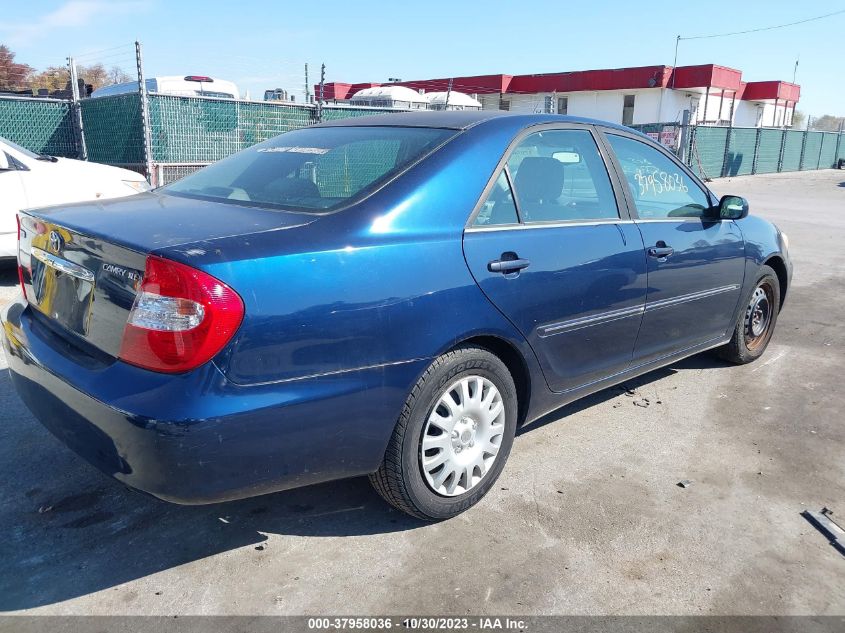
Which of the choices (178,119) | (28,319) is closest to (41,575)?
(28,319)

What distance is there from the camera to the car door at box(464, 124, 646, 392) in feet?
9.84

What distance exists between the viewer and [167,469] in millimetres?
2248

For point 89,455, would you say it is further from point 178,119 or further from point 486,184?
point 178,119

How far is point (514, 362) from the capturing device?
3.20 metres

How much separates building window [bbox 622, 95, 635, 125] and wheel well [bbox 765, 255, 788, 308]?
117 ft

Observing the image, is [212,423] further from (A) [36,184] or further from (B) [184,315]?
(A) [36,184]

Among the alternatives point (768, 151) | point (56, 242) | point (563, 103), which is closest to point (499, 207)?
point (56, 242)

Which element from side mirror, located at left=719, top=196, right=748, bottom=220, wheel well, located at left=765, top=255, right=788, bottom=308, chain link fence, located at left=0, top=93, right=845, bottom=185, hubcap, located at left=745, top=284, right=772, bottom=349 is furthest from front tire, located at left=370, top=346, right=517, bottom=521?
chain link fence, located at left=0, top=93, right=845, bottom=185

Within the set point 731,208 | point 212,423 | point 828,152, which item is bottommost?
point 212,423

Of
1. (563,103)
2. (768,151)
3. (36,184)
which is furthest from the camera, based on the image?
(563,103)

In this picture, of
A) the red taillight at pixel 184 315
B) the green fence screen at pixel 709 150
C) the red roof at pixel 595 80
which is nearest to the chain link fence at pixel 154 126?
the red taillight at pixel 184 315

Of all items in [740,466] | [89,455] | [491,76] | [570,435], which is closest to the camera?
[89,455]

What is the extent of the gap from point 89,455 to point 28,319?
0.83 metres

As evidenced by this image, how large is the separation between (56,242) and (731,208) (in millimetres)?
3708
